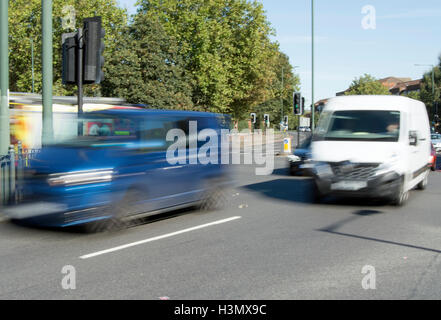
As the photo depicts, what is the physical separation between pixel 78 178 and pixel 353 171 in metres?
5.16

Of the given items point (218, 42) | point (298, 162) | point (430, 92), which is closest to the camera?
point (298, 162)

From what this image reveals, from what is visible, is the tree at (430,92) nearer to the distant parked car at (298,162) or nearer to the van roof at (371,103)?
the distant parked car at (298,162)

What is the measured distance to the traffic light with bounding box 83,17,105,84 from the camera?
10.0 meters

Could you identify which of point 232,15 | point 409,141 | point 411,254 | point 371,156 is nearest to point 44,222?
point 411,254

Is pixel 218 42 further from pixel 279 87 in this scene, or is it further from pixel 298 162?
pixel 279 87

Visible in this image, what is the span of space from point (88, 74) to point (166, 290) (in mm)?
6249

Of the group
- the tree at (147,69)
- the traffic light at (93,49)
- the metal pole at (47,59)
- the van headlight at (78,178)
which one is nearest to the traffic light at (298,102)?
the tree at (147,69)

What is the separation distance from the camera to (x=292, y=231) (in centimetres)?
791

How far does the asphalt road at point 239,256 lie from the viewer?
197 inches

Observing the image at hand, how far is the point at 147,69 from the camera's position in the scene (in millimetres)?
39656

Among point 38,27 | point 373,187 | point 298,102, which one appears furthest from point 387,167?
point 38,27

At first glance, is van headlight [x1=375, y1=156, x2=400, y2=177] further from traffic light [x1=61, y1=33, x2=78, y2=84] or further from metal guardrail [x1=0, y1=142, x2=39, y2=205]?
metal guardrail [x1=0, y1=142, x2=39, y2=205]

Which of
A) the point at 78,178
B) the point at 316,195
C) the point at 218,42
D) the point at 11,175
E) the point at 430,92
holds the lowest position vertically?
the point at 316,195

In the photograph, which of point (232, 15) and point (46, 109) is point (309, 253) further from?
point (232, 15)
